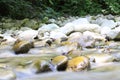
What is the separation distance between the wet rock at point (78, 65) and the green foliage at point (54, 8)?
4.52m

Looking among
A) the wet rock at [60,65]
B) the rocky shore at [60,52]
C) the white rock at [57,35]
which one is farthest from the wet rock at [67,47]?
the wet rock at [60,65]

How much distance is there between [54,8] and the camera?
1036 cm

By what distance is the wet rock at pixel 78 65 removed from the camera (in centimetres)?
357

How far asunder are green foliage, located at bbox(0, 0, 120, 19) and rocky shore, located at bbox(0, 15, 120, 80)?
1.41 metres

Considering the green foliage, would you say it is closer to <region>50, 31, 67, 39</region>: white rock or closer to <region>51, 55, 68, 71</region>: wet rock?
<region>50, 31, 67, 39</region>: white rock

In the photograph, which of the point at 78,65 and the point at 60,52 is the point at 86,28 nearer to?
the point at 60,52

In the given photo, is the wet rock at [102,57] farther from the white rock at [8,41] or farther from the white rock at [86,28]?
the white rock at [86,28]

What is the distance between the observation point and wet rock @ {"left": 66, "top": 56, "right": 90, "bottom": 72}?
357cm

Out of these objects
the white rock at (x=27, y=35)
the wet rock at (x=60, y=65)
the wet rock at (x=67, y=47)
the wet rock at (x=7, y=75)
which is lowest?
the wet rock at (x=7, y=75)

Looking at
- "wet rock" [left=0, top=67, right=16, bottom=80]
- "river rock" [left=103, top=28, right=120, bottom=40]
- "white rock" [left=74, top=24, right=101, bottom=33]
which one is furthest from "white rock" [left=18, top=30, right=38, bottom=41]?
"wet rock" [left=0, top=67, right=16, bottom=80]

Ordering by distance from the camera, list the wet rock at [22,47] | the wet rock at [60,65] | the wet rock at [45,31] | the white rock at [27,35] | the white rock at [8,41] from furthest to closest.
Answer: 1. the wet rock at [45,31]
2. the white rock at [27,35]
3. the white rock at [8,41]
4. the wet rock at [22,47]
5. the wet rock at [60,65]

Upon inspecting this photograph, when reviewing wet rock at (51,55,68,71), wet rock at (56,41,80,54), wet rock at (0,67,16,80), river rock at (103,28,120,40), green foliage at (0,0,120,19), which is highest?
green foliage at (0,0,120,19)

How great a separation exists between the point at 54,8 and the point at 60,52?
583cm

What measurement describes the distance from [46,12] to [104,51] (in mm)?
4549
